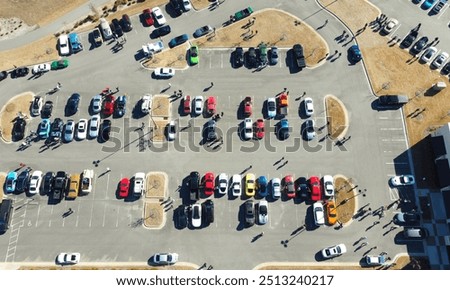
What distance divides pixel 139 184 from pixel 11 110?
112 feet

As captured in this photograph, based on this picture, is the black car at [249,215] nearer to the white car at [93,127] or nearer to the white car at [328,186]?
the white car at [328,186]

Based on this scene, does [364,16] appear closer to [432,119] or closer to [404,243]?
[432,119]

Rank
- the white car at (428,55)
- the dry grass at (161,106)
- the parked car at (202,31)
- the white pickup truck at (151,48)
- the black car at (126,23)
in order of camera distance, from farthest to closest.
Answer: the black car at (126,23) → the parked car at (202,31) → the white pickup truck at (151,48) → the white car at (428,55) → the dry grass at (161,106)

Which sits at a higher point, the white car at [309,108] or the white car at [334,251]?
the white car at [309,108]

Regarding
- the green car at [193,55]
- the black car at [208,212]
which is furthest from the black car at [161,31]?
the black car at [208,212]

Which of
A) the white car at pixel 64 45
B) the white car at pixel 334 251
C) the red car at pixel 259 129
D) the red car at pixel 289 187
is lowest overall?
the white car at pixel 334 251

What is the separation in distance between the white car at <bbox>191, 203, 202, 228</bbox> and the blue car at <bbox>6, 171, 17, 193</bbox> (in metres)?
36.2

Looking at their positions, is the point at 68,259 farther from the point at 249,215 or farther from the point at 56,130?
the point at 249,215

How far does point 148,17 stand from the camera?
9725 cm

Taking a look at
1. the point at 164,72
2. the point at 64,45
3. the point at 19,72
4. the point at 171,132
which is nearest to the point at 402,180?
the point at 171,132

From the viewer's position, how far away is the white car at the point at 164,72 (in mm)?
91312

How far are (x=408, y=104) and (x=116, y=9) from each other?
7171 centimetres

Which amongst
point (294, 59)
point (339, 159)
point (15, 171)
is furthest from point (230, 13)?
point (15, 171)

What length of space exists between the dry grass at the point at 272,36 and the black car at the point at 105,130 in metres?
28.1
